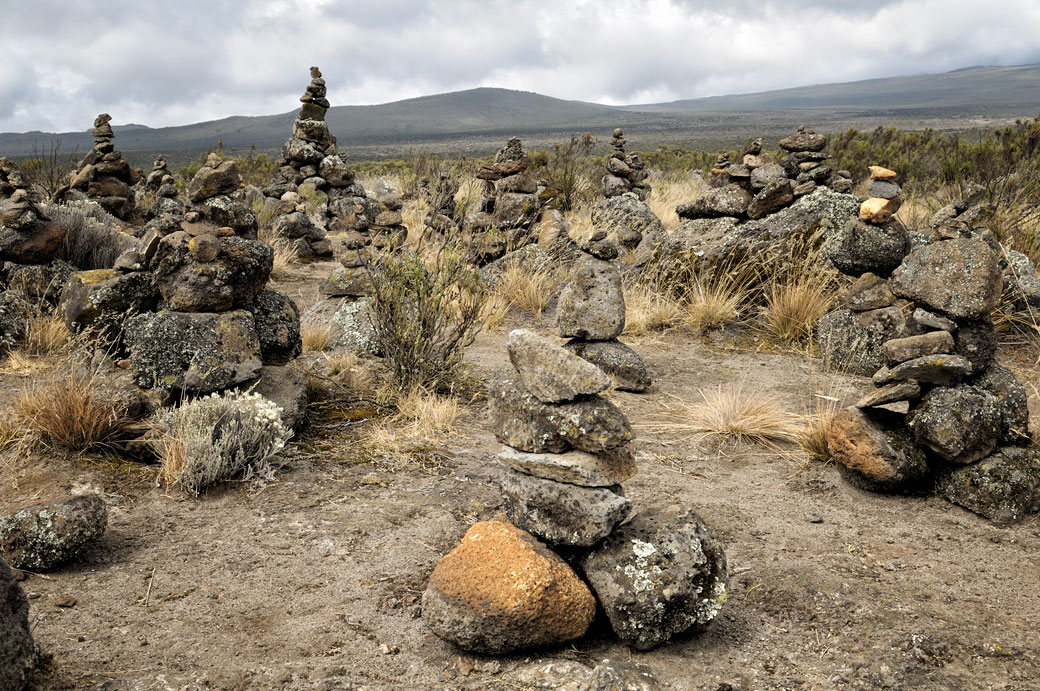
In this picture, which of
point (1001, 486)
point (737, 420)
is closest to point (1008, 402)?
point (1001, 486)

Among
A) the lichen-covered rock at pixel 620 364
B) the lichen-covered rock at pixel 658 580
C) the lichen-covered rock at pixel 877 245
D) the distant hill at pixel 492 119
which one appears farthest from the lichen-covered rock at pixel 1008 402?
the distant hill at pixel 492 119

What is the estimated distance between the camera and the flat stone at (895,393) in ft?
14.2

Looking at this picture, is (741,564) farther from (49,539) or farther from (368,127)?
(368,127)

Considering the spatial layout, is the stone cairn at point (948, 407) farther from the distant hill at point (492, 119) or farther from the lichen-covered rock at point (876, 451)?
the distant hill at point (492, 119)

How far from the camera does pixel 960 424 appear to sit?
13.5ft

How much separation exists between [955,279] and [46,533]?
5.23 m

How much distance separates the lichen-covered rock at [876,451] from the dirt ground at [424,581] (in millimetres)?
A: 119

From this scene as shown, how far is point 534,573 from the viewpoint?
9.58 feet

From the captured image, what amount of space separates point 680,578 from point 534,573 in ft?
2.05

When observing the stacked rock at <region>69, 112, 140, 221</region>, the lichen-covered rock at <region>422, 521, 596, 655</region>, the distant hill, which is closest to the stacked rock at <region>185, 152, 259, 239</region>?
the lichen-covered rock at <region>422, 521, 596, 655</region>

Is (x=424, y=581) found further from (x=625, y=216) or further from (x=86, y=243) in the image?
(x=625, y=216)

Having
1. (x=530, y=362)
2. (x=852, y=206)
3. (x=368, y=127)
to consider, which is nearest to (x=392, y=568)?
(x=530, y=362)

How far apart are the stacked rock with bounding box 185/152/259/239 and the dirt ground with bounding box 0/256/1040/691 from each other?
6.30 ft

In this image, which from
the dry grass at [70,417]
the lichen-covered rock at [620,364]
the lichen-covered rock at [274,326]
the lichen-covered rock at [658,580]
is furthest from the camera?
the lichen-covered rock at [620,364]
